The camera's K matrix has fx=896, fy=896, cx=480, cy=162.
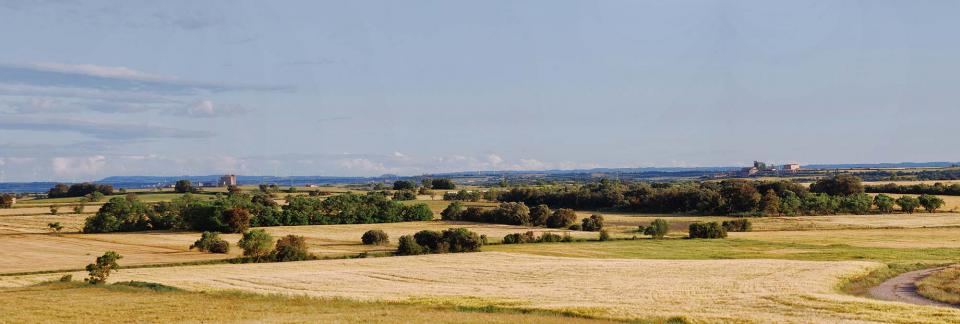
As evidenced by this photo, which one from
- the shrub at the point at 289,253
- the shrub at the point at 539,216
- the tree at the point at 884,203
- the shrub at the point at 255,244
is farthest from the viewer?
the tree at the point at 884,203

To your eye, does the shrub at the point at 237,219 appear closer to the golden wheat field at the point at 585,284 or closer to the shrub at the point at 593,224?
the golden wheat field at the point at 585,284

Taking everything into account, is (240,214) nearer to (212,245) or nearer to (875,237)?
(212,245)

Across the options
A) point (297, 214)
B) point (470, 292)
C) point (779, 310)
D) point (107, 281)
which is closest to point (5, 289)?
point (107, 281)

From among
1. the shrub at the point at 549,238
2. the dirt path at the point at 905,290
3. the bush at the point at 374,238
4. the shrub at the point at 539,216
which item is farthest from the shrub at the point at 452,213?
the dirt path at the point at 905,290

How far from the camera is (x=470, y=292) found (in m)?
48.2

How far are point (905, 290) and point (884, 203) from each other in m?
84.8

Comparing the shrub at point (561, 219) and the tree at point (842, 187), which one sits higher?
the tree at point (842, 187)

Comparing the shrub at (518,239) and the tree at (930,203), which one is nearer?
the shrub at (518,239)

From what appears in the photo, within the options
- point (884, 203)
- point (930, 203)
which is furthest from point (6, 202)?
point (930, 203)

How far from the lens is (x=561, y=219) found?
118188mm

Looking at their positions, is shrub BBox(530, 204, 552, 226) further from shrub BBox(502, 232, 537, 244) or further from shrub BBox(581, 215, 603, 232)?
shrub BBox(502, 232, 537, 244)

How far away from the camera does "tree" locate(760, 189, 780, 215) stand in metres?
124

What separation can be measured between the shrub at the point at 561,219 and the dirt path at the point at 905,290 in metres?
62.9

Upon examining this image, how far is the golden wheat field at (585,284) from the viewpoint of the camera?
38.3 meters
